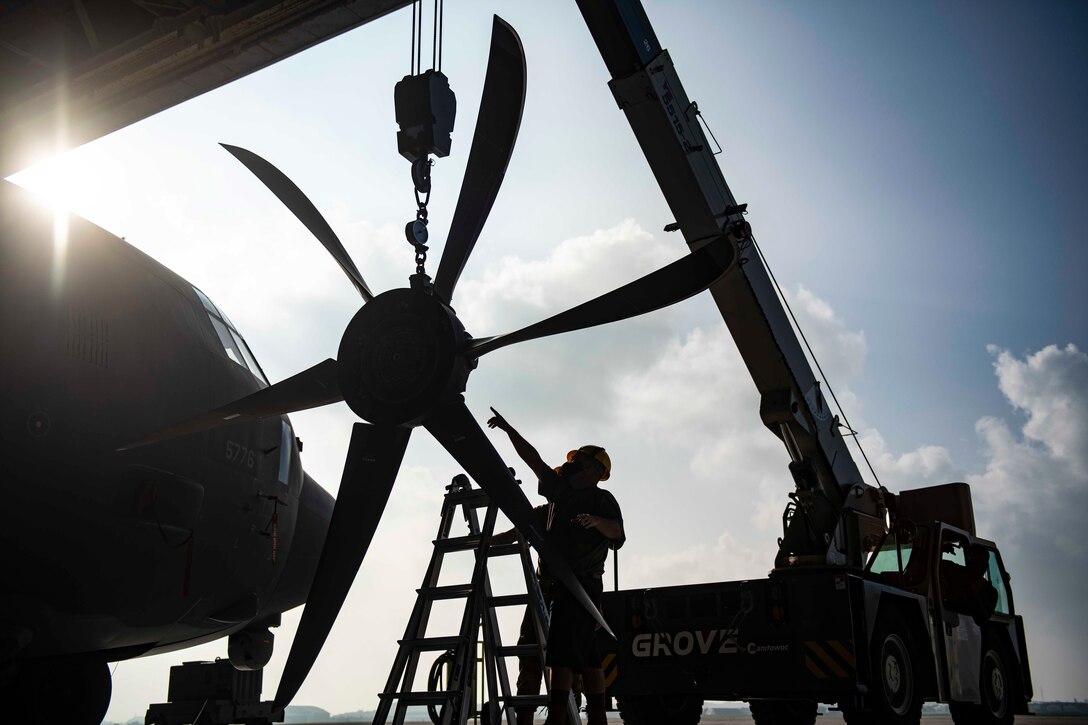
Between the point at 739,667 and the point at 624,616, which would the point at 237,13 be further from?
the point at 739,667

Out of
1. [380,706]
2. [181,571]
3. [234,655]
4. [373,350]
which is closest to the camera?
[373,350]

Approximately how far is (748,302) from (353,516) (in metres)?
5.61

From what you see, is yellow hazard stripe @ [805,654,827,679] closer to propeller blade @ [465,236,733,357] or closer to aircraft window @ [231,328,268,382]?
propeller blade @ [465,236,733,357]

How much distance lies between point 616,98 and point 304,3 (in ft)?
12.6

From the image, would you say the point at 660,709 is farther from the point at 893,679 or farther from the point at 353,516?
the point at 353,516

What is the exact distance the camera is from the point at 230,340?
9141mm

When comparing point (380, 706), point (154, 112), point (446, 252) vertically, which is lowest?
point (380, 706)

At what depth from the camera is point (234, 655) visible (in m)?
Result: 9.58

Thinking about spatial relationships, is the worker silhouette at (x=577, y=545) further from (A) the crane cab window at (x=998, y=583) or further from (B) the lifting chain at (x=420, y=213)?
(A) the crane cab window at (x=998, y=583)

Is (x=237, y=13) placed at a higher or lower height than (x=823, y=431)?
higher

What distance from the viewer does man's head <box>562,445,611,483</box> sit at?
762 centimetres

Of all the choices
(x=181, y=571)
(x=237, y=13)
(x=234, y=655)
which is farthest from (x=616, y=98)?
(x=234, y=655)

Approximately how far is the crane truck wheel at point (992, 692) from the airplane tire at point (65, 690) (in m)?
8.40

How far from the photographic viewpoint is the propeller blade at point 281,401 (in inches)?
252
